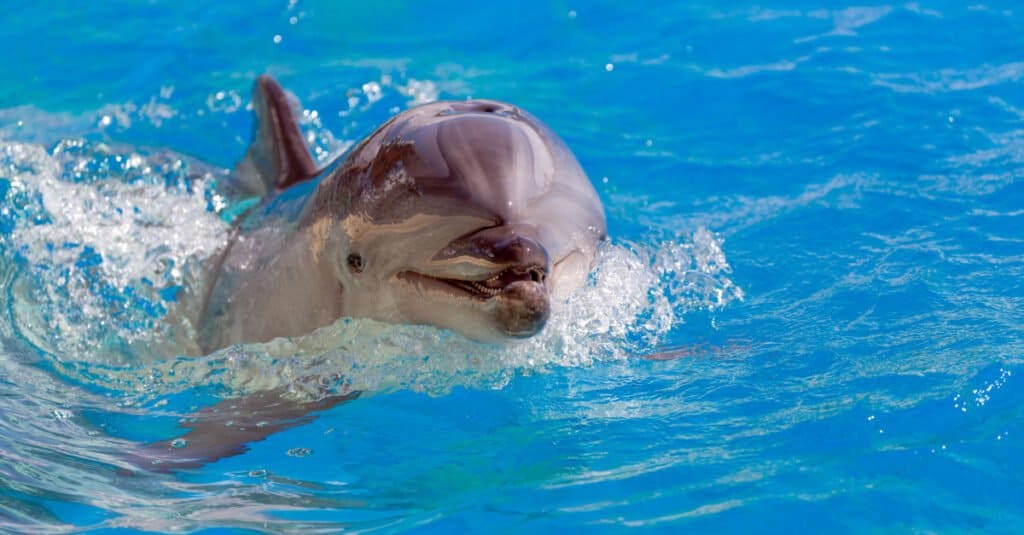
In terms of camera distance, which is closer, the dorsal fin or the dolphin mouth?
the dolphin mouth

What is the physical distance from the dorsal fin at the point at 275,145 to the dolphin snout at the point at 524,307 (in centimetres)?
303

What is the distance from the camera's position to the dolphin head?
4.32 m

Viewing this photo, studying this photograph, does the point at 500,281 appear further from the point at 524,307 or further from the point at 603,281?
the point at 603,281

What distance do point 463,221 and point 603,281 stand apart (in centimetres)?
131

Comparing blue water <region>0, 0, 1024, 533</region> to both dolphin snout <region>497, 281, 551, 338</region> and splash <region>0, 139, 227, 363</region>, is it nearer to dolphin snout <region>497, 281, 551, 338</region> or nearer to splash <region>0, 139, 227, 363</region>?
splash <region>0, 139, 227, 363</region>

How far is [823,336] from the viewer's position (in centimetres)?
578

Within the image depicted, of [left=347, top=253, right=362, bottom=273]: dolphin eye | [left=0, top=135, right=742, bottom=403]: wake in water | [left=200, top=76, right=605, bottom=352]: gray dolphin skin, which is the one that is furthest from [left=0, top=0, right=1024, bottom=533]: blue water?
[left=347, top=253, right=362, bottom=273]: dolphin eye

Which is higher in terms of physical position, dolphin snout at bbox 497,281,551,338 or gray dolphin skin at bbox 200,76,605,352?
gray dolphin skin at bbox 200,76,605,352

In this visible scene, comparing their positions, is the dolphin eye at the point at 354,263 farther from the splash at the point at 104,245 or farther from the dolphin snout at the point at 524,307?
the splash at the point at 104,245

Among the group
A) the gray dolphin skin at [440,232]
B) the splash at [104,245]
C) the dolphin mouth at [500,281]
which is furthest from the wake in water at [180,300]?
the dolphin mouth at [500,281]

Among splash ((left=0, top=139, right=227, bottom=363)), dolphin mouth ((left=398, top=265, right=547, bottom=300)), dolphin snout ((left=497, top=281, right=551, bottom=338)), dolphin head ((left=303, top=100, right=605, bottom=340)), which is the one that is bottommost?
dolphin snout ((left=497, top=281, right=551, bottom=338))

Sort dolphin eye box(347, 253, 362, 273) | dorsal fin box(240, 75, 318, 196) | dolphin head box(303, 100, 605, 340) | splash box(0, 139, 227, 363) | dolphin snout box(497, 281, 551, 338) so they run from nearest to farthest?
1. dolphin snout box(497, 281, 551, 338)
2. dolphin head box(303, 100, 605, 340)
3. dolphin eye box(347, 253, 362, 273)
4. splash box(0, 139, 227, 363)
5. dorsal fin box(240, 75, 318, 196)

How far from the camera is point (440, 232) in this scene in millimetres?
4488

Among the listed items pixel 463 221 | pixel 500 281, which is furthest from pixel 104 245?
pixel 500 281
